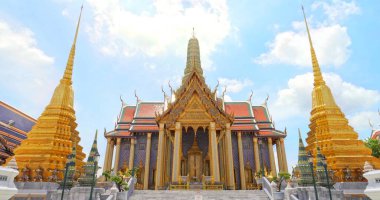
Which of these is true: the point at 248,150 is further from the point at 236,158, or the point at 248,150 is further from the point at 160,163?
the point at 160,163

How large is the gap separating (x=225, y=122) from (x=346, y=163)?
7.82 metres

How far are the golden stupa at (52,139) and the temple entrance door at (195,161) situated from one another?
7.93 m

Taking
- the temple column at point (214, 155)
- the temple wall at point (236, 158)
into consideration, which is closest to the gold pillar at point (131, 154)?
the temple column at point (214, 155)

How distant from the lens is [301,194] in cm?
963

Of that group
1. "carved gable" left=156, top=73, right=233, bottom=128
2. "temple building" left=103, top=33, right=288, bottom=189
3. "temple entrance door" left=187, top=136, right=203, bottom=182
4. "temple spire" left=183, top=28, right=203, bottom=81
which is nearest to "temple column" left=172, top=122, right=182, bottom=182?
"temple building" left=103, top=33, right=288, bottom=189

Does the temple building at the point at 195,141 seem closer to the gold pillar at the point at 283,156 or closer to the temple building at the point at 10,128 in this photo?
the gold pillar at the point at 283,156

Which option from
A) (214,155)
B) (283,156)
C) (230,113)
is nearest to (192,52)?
(230,113)

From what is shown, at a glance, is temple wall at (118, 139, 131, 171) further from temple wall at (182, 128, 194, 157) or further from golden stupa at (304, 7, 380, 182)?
golden stupa at (304, 7, 380, 182)

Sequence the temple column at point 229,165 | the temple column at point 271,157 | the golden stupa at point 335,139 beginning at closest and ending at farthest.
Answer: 1. the golden stupa at point 335,139
2. the temple column at point 229,165
3. the temple column at point 271,157

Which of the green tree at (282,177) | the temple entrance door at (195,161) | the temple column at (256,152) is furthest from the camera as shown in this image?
the temple column at (256,152)

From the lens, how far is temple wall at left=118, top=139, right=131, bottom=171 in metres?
23.1

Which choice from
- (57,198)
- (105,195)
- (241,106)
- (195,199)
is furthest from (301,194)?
(241,106)

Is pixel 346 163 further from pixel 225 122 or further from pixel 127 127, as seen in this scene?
pixel 127 127

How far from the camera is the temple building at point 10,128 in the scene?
18969mm
